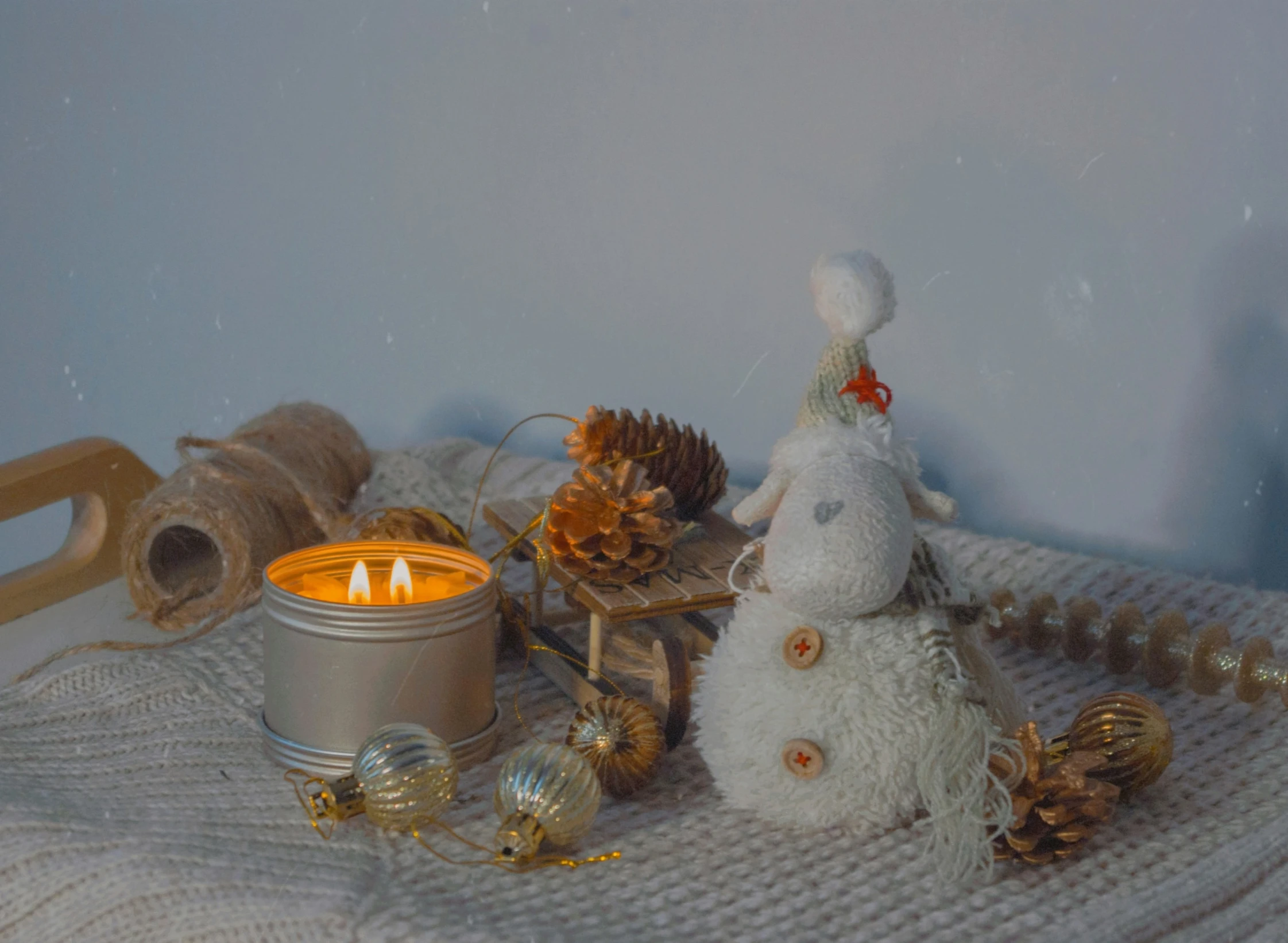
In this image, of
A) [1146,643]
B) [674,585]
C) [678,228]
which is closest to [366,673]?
[674,585]

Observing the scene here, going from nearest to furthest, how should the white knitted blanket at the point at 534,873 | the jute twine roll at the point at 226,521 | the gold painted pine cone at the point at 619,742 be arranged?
the white knitted blanket at the point at 534,873, the gold painted pine cone at the point at 619,742, the jute twine roll at the point at 226,521

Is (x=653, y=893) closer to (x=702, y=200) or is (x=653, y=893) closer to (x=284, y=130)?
(x=702, y=200)

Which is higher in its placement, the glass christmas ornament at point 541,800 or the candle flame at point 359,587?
the candle flame at point 359,587

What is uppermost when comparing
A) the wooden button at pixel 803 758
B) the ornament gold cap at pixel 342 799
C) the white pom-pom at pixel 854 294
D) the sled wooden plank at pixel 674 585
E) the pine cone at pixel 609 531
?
the white pom-pom at pixel 854 294

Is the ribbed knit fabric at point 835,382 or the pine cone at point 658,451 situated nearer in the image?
the ribbed knit fabric at point 835,382

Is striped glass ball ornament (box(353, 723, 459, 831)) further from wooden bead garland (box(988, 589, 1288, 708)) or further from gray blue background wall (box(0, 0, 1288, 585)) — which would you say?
gray blue background wall (box(0, 0, 1288, 585))

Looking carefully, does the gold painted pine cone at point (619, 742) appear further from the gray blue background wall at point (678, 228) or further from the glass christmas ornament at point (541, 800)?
the gray blue background wall at point (678, 228)

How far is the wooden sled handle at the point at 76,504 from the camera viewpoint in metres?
0.90

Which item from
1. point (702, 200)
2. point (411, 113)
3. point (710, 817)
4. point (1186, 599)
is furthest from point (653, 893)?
point (411, 113)

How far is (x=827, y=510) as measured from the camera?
512 millimetres

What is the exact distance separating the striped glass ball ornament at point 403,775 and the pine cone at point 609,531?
0.48 ft

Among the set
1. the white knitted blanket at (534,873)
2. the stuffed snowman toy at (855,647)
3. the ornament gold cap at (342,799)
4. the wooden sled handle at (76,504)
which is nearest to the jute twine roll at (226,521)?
the wooden sled handle at (76,504)

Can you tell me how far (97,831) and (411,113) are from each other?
32.7 inches

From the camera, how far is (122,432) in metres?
1.42
